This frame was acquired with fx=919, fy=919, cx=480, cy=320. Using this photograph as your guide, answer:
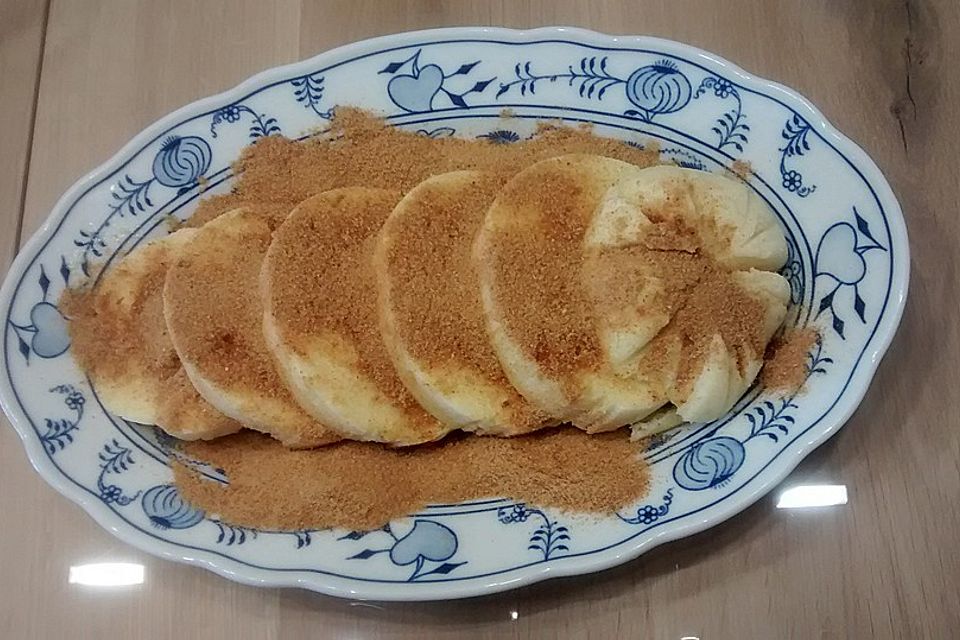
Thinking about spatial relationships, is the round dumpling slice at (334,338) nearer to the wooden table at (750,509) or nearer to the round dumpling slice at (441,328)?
the round dumpling slice at (441,328)

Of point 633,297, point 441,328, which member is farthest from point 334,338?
point 633,297

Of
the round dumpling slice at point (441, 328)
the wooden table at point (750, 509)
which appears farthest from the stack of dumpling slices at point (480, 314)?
the wooden table at point (750, 509)

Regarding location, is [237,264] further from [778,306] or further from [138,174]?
[778,306]

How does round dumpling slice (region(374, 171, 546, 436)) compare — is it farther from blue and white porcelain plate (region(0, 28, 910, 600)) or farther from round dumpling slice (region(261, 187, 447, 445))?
blue and white porcelain plate (region(0, 28, 910, 600))

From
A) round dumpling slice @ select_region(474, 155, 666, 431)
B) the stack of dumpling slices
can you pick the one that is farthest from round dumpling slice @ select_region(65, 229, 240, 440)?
round dumpling slice @ select_region(474, 155, 666, 431)

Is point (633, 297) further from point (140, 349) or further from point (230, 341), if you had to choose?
point (140, 349)

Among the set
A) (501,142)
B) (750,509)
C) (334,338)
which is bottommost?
(750,509)
